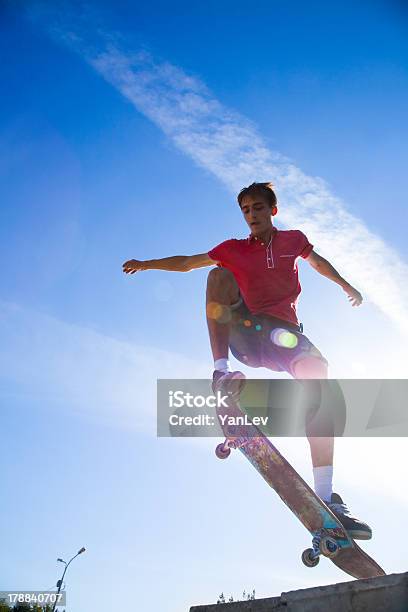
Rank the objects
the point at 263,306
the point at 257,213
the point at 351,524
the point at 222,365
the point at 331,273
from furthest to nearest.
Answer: the point at 331,273 < the point at 257,213 < the point at 263,306 < the point at 222,365 < the point at 351,524

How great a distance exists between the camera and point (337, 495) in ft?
14.4

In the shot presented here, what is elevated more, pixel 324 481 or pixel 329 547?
pixel 324 481

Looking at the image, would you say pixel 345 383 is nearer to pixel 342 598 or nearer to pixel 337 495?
pixel 337 495

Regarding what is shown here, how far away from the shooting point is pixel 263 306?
488cm

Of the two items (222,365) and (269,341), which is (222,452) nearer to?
(222,365)

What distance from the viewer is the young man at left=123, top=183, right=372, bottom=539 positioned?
4605mm

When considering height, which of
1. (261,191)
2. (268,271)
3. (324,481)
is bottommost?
(324,481)

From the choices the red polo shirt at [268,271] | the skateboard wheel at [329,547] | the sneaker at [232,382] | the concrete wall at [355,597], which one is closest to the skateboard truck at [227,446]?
the sneaker at [232,382]

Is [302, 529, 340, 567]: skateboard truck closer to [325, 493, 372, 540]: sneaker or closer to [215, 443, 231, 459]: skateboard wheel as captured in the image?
[325, 493, 372, 540]: sneaker

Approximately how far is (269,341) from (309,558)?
192cm

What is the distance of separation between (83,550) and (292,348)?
33833 millimetres

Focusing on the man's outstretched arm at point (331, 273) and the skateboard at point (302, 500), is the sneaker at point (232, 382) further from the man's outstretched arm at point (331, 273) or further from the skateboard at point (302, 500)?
the man's outstretched arm at point (331, 273)

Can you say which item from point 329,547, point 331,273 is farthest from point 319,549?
point 331,273

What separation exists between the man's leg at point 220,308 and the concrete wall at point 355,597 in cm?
249
